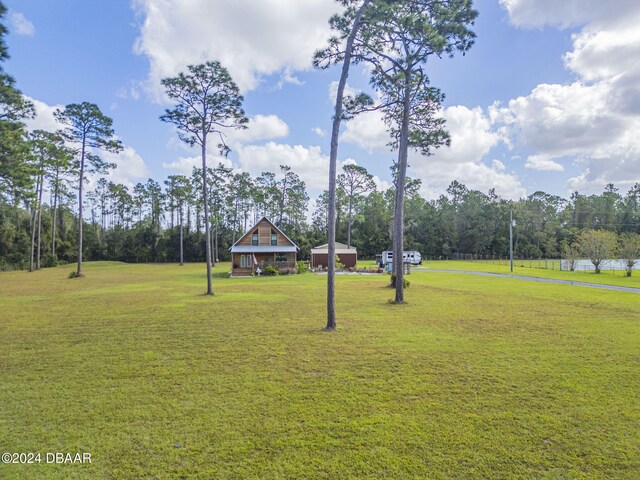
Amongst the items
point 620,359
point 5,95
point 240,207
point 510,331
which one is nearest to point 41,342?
point 510,331

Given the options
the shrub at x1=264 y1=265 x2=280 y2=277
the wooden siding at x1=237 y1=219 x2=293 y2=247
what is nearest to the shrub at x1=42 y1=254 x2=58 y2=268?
the wooden siding at x1=237 y1=219 x2=293 y2=247

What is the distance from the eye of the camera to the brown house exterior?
109 feet

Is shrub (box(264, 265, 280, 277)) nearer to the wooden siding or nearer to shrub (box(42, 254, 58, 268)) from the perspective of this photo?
the wooden siding

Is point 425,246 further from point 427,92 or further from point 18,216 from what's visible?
point 18,216

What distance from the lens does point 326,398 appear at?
196 inches

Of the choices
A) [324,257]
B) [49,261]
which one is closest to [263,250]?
[324,257]

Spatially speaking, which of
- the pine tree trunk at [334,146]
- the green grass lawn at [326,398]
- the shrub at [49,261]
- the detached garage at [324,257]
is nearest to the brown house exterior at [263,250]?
the detached garage at [324,257]

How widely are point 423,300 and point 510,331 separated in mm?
5801

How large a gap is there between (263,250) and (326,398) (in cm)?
2940

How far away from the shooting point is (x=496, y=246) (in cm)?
6600

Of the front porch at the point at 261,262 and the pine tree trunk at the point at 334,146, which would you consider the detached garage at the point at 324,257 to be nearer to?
the front porch at the point at 261,262

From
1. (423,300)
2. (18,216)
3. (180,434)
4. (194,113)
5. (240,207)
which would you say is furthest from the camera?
(240,207)

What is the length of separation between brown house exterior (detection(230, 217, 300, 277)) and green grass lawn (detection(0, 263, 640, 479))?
74.7 ft

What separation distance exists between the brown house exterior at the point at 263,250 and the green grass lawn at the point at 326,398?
22.8 m
